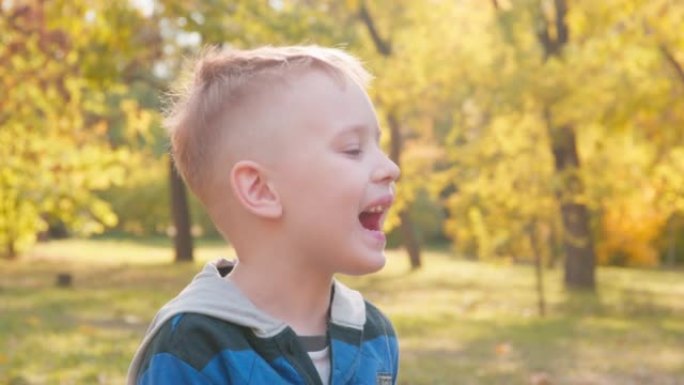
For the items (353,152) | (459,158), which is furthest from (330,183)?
(459,158)

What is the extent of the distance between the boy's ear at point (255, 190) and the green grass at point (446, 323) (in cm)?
539

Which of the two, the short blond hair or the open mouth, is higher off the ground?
the short blond hair

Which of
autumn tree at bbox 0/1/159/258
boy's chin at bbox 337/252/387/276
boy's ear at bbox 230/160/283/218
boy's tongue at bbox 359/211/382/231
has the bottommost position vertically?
autumn tree at bbox 0/1/159/258

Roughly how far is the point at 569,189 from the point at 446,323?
3.40 metres

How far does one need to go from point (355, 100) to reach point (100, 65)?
35.5ft

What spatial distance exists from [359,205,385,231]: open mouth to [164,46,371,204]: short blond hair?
0.85 feet

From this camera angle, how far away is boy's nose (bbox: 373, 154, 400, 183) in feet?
7.15

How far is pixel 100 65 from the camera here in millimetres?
12734

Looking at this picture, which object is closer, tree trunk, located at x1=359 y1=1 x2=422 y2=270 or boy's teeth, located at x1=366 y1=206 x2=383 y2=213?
boy's teeth, located at x1=366 y1=206 x2=383 y2=213

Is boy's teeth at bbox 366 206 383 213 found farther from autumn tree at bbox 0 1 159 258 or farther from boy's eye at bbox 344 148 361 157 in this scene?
autumn tree at bbox 0 1 159 258

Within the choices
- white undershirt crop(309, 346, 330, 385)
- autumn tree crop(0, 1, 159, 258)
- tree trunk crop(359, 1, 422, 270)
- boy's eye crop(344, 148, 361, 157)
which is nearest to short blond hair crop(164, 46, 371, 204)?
boy's eye crop(344, 148, 361, 157)

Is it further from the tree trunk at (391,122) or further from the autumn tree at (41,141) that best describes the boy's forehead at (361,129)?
the tree trunk at (391,122)

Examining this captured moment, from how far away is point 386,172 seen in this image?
7.15ft

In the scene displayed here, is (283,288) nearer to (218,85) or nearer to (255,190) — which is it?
(255,190)
